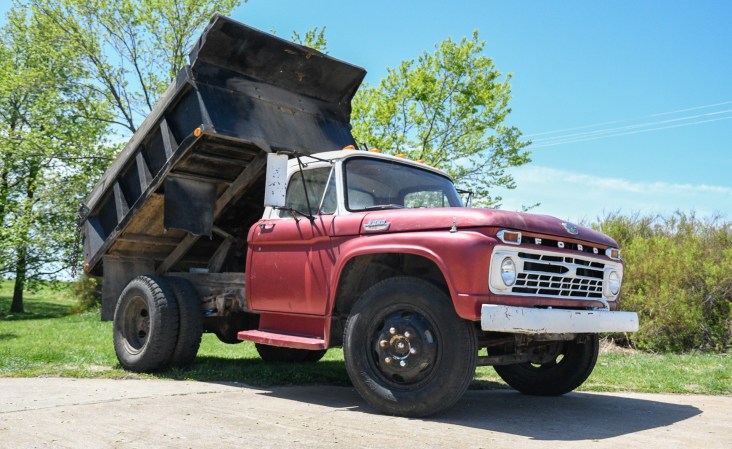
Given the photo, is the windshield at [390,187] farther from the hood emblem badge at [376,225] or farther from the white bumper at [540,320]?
the white bumper at [540,320]

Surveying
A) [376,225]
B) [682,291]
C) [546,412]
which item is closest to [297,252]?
[376,225]

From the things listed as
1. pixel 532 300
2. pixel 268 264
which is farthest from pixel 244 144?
pixel 532 300

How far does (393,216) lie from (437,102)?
1625 centimetres

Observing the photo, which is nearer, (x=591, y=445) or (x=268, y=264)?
(x=591, y=445)

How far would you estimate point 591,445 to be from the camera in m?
4.55

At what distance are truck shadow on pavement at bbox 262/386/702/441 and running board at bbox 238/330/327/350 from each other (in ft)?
1.68

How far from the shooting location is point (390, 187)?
6.78 meters

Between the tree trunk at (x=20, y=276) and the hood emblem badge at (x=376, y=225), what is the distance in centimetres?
2362

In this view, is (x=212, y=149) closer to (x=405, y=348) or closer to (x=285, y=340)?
(x=285, y=340)

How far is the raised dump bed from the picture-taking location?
7.36 metres

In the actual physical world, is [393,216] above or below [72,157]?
below

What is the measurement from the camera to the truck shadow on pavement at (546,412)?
5109 mm

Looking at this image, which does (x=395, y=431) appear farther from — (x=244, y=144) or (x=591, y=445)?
(x=244, y=144)

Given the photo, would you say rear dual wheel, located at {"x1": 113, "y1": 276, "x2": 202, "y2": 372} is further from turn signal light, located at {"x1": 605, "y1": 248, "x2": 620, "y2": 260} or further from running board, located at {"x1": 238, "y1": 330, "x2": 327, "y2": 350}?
turn signal light, located at {"x1": 605, "y1": 248, "x2": 620, "y2": 260}
